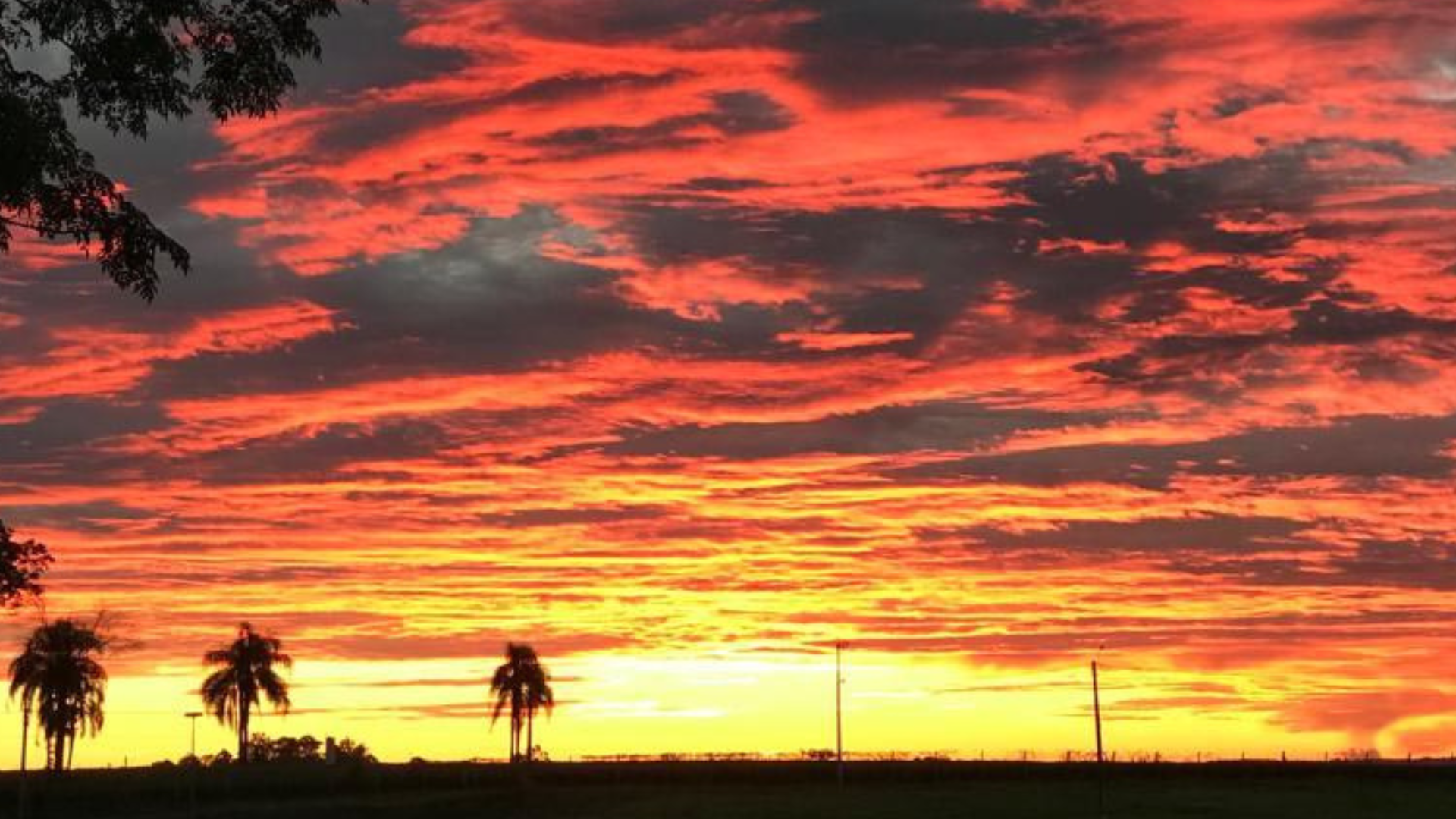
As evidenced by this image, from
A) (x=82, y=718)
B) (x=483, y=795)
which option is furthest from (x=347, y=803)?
(x=82, y=718)

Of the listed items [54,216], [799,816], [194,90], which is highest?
[194,90]

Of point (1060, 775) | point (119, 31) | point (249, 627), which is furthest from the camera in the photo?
point (1060, 775)

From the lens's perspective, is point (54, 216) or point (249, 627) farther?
point (249, 627)

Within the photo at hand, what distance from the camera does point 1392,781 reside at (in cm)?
15338

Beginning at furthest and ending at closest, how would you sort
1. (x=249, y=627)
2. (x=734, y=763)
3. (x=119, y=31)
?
(x=734, y=763), (x=249, y=627), (x=119, y=31)

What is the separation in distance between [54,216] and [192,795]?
294 ft

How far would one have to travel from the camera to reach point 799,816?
10875 centimetres

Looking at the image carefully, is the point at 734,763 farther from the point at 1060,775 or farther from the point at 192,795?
the point at 192,795

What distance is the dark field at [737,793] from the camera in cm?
11444

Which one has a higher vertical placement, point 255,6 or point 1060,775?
point 255,6

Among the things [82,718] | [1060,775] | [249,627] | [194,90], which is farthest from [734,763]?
[194,90]

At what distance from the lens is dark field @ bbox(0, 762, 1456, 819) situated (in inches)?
4505

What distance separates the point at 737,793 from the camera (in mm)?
131125

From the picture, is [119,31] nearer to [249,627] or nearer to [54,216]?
[54,216]
